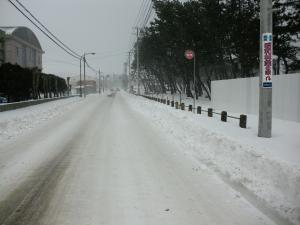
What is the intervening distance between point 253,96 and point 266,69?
9.28 metres

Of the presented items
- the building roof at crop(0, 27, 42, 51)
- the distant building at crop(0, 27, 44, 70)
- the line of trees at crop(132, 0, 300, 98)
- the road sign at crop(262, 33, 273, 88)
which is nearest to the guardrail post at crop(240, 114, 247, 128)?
the road sign at crop(262, 33, 273, 88)

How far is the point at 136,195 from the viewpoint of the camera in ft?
21.0

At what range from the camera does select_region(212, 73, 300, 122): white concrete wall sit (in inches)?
592

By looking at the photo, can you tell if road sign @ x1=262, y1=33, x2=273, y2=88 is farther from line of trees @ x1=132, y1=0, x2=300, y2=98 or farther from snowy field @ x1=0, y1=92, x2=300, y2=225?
line of trees @ x1=132, y1=0, x2=300, y2=98

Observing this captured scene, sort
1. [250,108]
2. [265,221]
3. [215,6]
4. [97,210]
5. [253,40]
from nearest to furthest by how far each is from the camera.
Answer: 1. [265,221]
2. [97,210]
3. [250,108]
4. [253,40]
5. [215,6]

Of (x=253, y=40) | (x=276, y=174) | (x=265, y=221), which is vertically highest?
(x=253, y=40)

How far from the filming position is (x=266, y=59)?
34.1ft

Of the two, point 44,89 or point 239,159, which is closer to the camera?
point 239,159

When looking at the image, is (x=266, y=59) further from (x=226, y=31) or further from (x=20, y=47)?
(x=20, y=47)

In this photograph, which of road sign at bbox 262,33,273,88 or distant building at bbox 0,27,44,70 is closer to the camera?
road sign at bbox 262,33,273,88

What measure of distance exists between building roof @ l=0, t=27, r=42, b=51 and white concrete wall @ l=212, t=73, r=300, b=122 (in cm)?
4704

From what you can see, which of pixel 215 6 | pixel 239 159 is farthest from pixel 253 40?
pixel 239 159

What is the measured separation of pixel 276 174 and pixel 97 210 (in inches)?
117

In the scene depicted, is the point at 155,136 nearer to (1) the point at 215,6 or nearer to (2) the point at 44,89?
(1) the point at 215,6
